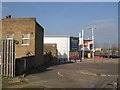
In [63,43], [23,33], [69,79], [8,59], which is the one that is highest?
[23,33]

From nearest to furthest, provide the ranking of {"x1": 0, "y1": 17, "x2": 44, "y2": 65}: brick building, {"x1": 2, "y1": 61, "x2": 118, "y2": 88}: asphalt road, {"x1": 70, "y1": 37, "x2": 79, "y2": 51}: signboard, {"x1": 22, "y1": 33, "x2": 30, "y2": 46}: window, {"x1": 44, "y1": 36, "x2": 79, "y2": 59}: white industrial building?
{"x1": 2, "y1": 61, "x2": 118, "y2": 88}: asphalt road, {"x1": 0, "y1": 17, "x2": 44, "y2": 65}: brick building, {"x1": 22, "y1": 33, "x2": 30, "y2": 46}: window, {"x1": 44, "y1": 36, "x2": 79, "y2": 59}: white industrial building, {"x1": 70, "y1": 37, "x2": 79, "y2": 51}: signboard

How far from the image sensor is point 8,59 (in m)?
20.8

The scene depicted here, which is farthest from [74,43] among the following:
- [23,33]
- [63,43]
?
[23,33]

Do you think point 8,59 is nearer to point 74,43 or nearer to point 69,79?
point 69,79

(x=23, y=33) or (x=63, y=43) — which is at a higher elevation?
(x=23, y=33)

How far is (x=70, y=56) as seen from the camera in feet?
227

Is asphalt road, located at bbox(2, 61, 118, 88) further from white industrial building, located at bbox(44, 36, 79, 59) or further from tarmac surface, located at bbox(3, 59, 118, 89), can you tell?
white industrial building, located at bbox(44, 36, 79, 59)

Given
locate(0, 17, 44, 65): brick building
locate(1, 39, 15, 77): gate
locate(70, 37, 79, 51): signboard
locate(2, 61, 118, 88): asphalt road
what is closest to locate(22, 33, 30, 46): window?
locate(0, 17, 44, 65): brick building

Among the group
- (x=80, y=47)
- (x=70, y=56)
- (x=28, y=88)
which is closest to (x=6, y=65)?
(x=28, y=88)

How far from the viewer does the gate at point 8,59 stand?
2061 centimetres

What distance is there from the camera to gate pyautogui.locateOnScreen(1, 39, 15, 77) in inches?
811

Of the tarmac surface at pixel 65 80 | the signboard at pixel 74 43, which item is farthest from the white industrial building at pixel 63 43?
the tarmac surface at pixel 65 80

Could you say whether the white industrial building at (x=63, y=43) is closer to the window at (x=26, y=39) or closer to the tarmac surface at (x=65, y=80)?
the window at (x=26, y=39)

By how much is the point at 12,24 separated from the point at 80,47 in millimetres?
38748
